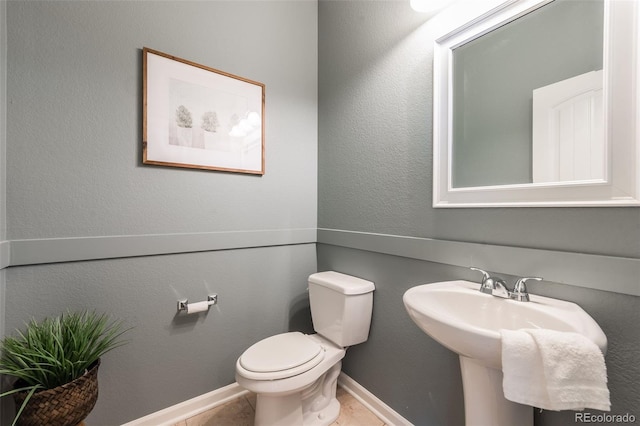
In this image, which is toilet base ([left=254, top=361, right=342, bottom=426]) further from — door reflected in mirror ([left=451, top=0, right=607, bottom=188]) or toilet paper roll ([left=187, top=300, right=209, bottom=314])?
door reflected in mirror ([left=451, top=0, right=607, bottom=188])

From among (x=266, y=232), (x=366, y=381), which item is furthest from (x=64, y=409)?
(x=366, y=381)

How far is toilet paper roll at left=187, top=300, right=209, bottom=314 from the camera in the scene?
1386 millimetres

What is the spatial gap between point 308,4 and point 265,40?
1.54ft

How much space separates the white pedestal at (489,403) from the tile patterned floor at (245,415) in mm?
738

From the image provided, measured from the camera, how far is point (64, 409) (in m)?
0.93

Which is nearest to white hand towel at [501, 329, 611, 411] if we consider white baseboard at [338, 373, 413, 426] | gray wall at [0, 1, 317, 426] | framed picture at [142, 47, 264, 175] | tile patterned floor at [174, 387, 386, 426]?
white baseboard at [338, 373, 413, 426]

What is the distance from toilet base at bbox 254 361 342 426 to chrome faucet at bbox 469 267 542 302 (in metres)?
0.93

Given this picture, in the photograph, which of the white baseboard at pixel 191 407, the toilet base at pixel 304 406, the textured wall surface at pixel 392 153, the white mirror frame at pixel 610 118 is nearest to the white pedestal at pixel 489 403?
the textured wall surface at pixel 392 153

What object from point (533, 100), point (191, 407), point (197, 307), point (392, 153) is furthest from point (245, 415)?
point (533, 100)

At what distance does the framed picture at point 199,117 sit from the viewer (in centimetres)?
131

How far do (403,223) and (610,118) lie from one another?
0.77 m

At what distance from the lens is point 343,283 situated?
145 cm
